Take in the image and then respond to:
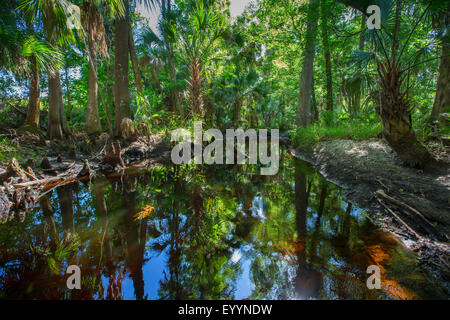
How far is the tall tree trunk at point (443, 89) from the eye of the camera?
504 centimetres

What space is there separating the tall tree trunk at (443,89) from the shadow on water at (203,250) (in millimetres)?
3354

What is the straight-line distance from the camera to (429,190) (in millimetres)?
3303

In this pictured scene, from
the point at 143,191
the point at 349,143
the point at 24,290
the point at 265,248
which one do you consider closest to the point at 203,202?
the point at 143,191

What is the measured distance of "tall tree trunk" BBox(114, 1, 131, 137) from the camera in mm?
8914

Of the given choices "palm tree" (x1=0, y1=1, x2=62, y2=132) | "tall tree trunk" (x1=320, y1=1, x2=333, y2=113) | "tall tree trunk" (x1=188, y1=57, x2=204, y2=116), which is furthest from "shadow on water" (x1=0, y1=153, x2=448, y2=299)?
"tall tree trunk" (x1=320, y1=1, x2=333, y2=113)

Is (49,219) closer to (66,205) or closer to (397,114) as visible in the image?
(66,205)

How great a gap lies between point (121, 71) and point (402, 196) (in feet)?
32.8

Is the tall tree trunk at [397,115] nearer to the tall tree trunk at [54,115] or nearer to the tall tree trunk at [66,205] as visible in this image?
the tall tree trunk at [66,205]

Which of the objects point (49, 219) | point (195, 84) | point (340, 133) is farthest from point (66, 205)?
point (340, 133)

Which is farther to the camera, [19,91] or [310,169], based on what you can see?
[19,91]

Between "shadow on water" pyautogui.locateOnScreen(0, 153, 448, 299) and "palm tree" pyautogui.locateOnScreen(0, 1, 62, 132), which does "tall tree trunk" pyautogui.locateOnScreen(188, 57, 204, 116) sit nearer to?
"palm tree" pyautogui.locateOnScreen(0, 1, 62, 132)

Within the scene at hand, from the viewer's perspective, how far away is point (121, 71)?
29.4ft

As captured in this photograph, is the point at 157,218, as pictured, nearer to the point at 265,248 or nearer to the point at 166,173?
the point at 265,248

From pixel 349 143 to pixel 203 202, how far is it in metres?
5.14
